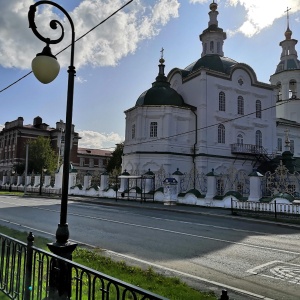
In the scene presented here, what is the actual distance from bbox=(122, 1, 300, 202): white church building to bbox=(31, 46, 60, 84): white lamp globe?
2838 cm

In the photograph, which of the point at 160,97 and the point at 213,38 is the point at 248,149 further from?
the point at 213,38

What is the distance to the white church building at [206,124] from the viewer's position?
122 feet

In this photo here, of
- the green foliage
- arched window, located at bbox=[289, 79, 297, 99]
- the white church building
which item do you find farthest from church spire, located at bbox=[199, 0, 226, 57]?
the green foliage

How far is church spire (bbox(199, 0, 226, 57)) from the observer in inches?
1791

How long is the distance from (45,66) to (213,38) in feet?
144

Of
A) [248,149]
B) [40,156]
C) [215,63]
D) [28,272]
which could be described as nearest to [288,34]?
[215,63]

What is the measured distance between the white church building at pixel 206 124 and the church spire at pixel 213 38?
130 millimetres

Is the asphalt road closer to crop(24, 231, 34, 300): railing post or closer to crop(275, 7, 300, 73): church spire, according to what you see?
crop(24, 231, 34, 300): railing post

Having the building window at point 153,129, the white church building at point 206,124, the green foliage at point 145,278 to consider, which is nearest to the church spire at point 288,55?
the white church building at point 206,124

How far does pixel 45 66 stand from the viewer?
16.9 ft

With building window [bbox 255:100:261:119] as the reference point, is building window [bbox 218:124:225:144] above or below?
below

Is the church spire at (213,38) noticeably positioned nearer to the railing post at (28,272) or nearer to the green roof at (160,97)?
the green roof at (160,97)

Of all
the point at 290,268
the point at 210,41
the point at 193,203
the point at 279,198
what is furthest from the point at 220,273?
the point at 210,41

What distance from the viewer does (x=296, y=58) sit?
2094 inches
